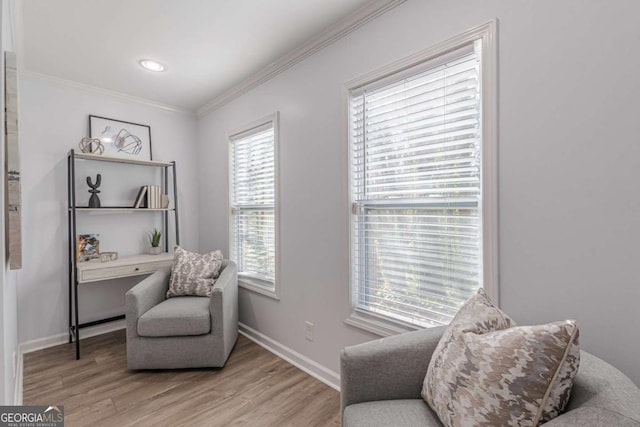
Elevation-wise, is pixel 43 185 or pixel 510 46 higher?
pixel 510 46

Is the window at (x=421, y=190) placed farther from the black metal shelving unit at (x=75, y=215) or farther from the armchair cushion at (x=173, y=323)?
the black metal shelving unit at (x=75, y=215)

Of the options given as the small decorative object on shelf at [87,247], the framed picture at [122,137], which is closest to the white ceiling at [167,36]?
the framed picture at [122,137]

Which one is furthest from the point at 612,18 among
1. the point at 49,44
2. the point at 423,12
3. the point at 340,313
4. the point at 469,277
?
the point at 49,44

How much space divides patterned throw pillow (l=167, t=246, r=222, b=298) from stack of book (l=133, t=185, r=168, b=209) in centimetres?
76

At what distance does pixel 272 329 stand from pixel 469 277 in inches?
70.7

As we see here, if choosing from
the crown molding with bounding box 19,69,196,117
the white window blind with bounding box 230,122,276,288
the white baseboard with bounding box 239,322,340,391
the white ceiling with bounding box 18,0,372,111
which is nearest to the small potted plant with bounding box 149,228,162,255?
the white window blind with bounding box 230,122,276,288

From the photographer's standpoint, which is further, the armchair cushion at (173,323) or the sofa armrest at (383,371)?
the armchair cushion at (173,323)

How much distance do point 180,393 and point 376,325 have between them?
1400mm

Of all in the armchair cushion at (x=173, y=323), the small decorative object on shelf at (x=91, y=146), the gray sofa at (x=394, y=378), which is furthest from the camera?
the small decorative object on shelf at (x=91, y=146)

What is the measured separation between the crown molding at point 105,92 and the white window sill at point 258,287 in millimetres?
2139

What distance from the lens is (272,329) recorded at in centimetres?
267

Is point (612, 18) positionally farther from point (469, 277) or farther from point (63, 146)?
point (63, 146)

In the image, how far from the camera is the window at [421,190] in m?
1.48

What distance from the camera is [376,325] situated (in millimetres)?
1835
